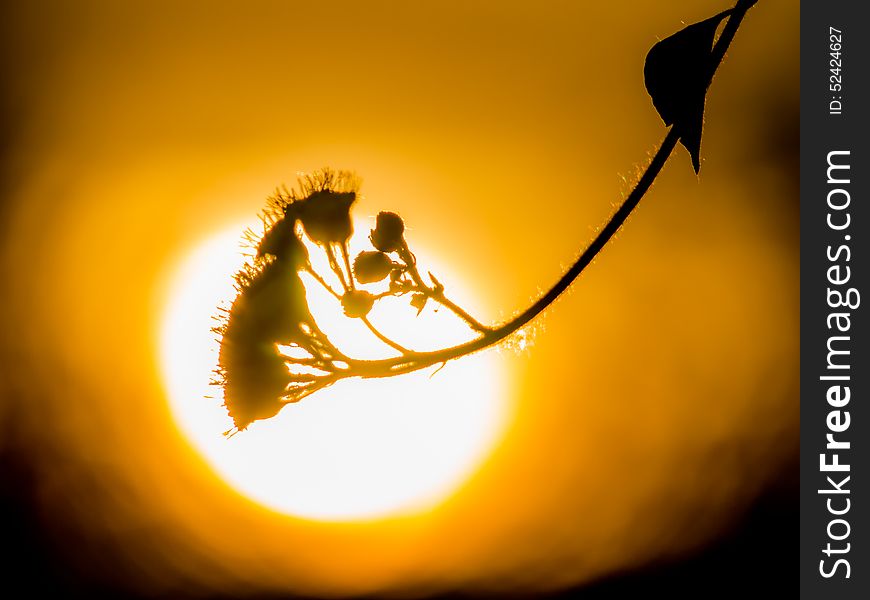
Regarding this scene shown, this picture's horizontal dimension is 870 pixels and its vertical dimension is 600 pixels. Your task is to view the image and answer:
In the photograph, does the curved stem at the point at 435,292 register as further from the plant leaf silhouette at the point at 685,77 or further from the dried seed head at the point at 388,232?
the plant leaf silhouette at the point at 685,77

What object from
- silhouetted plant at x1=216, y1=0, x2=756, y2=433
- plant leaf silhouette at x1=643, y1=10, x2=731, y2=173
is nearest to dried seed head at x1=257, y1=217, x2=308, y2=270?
silhouetted plant at x1=216, y1=0, x2=756, y2=433

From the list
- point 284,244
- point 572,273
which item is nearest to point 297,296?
point 284,244

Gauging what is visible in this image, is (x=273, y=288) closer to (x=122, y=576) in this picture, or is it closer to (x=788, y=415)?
(x=788, y=415)

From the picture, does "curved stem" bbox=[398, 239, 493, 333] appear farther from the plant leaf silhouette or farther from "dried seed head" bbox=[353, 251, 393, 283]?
the plant leaf silhouette

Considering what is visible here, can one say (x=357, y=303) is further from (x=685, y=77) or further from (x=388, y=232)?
(x=685, y=77)

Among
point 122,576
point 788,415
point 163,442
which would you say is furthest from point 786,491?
point 122,576
